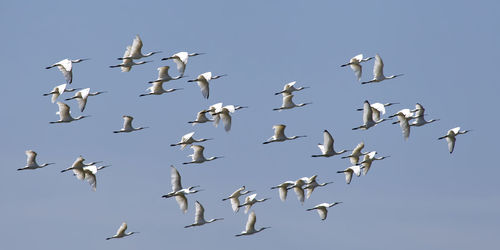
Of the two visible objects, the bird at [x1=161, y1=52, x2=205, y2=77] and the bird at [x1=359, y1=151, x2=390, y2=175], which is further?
the bird at [x1=359, y1=151, x2=390, y2=175]

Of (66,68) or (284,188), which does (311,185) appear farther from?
(66,68)

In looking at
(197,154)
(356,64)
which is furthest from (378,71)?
(197,154)

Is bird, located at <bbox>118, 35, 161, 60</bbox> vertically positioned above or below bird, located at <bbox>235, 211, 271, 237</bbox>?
above

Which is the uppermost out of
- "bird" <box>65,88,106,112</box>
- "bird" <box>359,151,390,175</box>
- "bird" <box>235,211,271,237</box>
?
"bird" <box>65,88,106,112</box>

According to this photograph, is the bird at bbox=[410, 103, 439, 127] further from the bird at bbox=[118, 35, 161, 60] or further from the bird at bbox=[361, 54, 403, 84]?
the bird at bbox=[118, 35, 161, 60]

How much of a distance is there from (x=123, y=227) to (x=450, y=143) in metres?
18.2

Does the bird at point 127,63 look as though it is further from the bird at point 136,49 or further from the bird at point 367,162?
the bird at point 367,162

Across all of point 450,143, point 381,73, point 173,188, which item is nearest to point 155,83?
point 173,188

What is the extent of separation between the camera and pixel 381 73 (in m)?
69.1

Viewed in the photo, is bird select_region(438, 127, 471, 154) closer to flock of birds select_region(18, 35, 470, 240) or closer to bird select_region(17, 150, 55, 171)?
flock of birds select_region(18, 35, 470, 240)

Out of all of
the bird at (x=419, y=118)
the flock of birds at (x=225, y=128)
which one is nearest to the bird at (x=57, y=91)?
the flock of birds at (x=225, y=128)

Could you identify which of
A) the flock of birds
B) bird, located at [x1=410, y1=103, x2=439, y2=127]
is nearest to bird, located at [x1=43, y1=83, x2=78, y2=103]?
the flock of birds

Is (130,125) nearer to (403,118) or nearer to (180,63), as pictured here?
(180,63)

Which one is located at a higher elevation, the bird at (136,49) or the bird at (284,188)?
the bird at (136,49)
